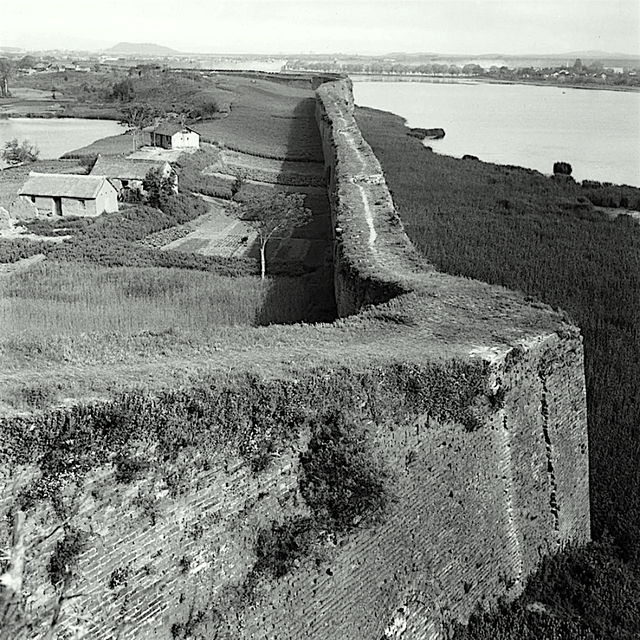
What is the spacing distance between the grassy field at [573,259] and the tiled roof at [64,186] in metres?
10.7

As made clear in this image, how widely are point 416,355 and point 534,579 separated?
3.00 metres

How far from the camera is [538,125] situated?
206 ft

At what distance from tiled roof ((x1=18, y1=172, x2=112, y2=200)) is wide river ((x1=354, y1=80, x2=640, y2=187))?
78.8 ft

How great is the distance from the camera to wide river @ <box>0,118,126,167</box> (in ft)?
174

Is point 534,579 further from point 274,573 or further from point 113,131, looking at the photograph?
point 113,131

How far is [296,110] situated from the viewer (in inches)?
2731

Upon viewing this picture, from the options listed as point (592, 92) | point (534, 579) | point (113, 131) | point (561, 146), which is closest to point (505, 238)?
point (534, 579)

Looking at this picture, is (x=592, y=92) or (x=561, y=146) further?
(x=592, y=92)

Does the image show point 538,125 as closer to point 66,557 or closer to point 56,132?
point 56,132

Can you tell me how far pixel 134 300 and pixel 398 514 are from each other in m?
10.9

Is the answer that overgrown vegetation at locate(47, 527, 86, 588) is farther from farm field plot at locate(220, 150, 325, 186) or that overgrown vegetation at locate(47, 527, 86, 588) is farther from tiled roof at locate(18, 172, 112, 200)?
farm field plot at locate(220, 150, 325, 186)

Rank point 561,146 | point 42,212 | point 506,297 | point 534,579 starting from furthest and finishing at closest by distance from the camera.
Answer: 1. point 561,146
2. point 42,212
3. point 506,297
4. point 534,579

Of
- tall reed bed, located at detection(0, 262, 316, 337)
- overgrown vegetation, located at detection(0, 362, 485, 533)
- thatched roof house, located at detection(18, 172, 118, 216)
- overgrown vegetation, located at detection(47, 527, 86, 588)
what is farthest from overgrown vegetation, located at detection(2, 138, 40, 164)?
overgrown vegetation, located at detection(47, 527, 86, 588)

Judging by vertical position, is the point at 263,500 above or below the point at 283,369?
below
